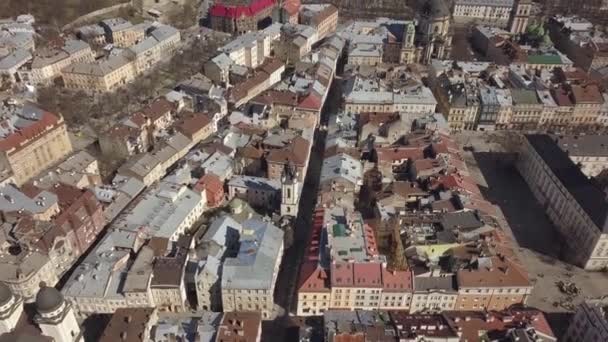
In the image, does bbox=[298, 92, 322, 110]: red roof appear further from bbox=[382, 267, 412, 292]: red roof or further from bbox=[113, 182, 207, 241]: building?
bbox=[382, 267, 412, 292]: red roof

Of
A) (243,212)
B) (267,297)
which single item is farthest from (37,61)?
(267,297)

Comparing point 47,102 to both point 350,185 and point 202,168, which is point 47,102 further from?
point 350,185

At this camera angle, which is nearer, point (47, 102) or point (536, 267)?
point (536, 267)

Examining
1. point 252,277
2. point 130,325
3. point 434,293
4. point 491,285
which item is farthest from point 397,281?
point 130,325

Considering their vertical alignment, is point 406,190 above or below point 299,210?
above

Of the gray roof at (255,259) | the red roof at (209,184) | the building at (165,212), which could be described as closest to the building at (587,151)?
the gray roof at (255,259)

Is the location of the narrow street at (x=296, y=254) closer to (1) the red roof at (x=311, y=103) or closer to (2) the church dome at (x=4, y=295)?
(1) the red roof at (x=311, y=103)
